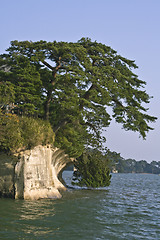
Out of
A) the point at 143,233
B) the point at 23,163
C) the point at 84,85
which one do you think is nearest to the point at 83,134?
the point at 84,85

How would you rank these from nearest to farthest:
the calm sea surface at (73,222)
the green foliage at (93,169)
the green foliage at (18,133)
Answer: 1. the calm sea surface at (73,222)
2. the green foliage at (18,133)
3. the green foliage at (93,169)

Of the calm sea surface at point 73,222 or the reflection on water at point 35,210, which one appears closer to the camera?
the calm sea surface at point 73,222

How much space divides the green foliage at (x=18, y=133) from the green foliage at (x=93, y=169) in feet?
34.3

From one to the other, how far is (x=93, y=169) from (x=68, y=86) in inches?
432

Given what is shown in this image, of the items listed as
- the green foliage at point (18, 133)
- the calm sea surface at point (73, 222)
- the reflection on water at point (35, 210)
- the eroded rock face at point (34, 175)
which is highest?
the green foliage at point (18, 133)

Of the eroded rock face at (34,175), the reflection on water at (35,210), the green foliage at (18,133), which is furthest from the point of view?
the eroded rock face at (34,175)

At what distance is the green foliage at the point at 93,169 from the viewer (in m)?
33.8

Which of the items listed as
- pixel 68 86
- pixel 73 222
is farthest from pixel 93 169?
pixel 73 222

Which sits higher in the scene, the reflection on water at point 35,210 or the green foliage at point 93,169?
the green foliage at point 93,169

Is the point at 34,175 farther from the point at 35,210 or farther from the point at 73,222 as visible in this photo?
the point at 73,222

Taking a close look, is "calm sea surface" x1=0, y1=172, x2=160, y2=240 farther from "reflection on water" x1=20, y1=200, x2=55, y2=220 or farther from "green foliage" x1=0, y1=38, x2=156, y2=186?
"green foliage" x1=0, y1=38, x2=156, y2=186

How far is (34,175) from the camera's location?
24156mm

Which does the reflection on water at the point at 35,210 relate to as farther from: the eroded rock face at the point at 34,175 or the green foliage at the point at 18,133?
the green foliage at the point at 18,133

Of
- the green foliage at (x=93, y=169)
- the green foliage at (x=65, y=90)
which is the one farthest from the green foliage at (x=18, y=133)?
the green foliage at (x=93, y=169)
